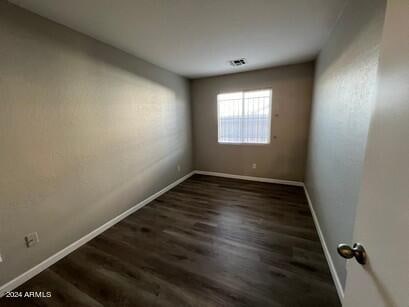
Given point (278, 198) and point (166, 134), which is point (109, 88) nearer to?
point (166, 134)

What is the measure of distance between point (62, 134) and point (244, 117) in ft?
10.6

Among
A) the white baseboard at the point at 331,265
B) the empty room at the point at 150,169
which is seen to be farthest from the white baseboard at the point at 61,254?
the white baseboard at the point at 331,265

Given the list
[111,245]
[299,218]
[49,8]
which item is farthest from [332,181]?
[49,8]

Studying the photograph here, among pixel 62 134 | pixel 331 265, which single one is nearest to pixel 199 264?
pixel 331 265

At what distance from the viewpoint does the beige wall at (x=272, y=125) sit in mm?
3316

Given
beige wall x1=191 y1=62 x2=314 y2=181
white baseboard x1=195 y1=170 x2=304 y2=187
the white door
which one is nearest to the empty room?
the white door

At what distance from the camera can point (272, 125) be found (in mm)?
3619

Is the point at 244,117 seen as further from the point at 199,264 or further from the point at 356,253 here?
the point at 356,253

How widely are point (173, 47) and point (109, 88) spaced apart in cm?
102

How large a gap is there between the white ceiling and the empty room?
0.06 ft

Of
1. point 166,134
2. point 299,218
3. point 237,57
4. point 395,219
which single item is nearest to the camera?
point 395,219

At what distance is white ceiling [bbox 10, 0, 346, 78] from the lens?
156cm

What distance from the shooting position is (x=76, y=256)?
1.87 metres

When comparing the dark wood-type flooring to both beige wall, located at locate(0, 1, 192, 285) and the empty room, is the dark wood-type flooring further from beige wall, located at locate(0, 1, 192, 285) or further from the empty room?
beige wall, located at locate(0, 1, 192, 285)
